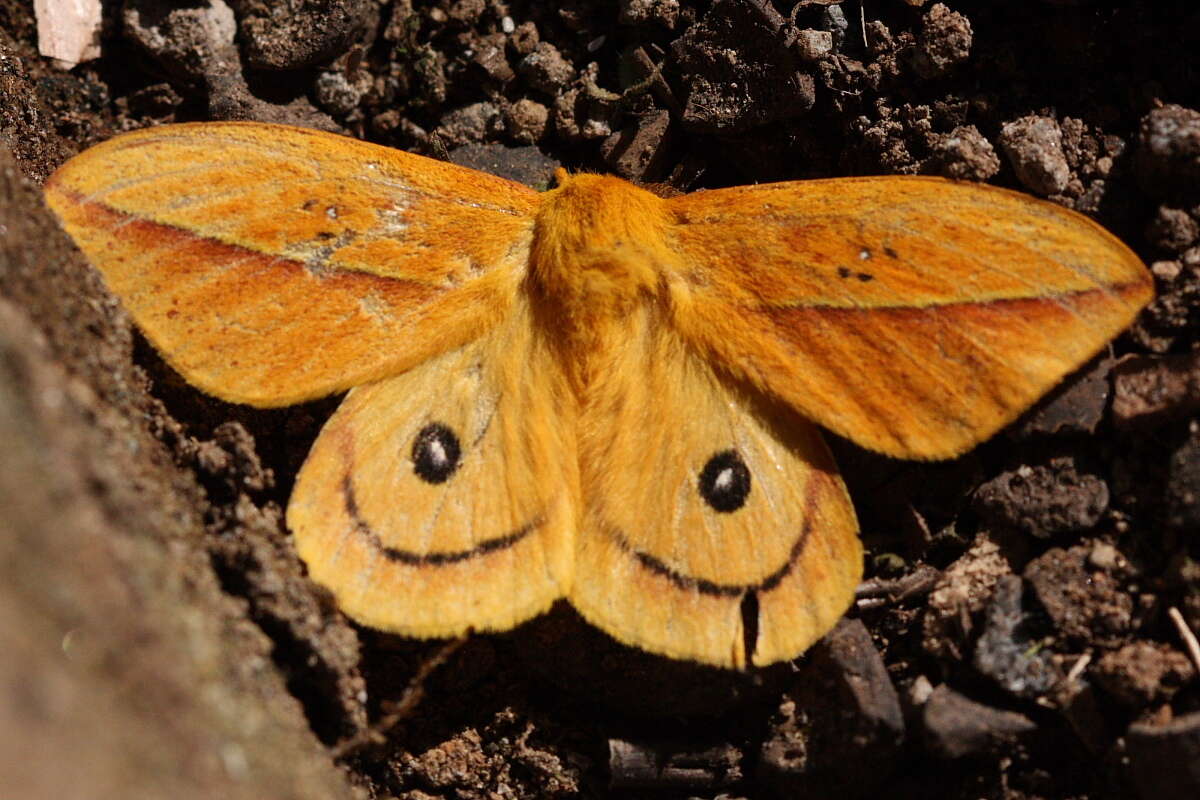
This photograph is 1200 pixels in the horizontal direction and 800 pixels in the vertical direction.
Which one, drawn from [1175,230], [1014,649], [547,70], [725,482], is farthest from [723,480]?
[547,70]

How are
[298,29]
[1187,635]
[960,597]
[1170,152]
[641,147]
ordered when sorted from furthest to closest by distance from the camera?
[298,29] → [641,147] → [960,597] → [1170,152] → [1187,635]

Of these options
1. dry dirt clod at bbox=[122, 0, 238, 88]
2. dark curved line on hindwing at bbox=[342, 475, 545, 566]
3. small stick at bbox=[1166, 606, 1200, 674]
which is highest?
dry dirt clod at bbox=[122, 0, 238, 88]

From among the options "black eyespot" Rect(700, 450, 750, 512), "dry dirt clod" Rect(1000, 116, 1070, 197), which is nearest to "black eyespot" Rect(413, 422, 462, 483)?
"black eyespot" Rect(700, 450, 750, 512)

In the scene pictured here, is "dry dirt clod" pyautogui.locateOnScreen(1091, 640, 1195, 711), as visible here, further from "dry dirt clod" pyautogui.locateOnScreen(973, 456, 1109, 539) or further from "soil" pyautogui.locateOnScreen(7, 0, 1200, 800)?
"dry dirt clod" pyautogui.locateOnScreen(973, 456, 1109, 539)

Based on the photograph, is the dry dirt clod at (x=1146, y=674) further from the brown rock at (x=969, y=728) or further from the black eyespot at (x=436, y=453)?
the black eyespot at (x=436, y=453)

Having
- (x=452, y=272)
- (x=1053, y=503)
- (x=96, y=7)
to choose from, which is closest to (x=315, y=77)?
(x=96, y=7)

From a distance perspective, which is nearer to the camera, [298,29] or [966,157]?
[966,157]

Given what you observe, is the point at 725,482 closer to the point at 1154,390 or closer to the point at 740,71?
the point at 1154,390

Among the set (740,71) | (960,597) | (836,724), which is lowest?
(836,724)

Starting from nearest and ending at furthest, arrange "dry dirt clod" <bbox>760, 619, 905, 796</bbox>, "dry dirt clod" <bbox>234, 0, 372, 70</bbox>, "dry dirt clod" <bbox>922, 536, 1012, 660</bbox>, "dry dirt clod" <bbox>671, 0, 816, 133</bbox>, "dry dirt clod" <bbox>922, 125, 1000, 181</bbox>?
"dry dirt clod" <bbox>760, 619, 905, 796</bbox>, "dry dirt clod" <bbox>922, 536, 1012, 660</bbox>, "dry dirt clod" <bbox>922, 125, 1000, 181</bbox>, "dry dirt clod" <bbox>671, 0, 816, 133</bbox>, "dry dirt clod" <bbox>234, 0, 372, 70</bbox>
